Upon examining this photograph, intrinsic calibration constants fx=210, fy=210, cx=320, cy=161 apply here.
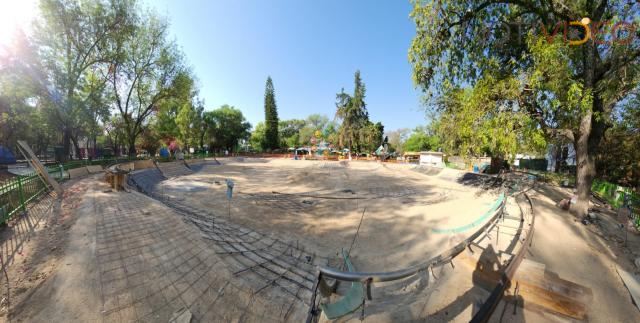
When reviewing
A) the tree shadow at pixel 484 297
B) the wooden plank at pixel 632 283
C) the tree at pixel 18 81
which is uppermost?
the tree at pixel 18 81

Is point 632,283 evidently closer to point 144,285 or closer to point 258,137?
point 144,285

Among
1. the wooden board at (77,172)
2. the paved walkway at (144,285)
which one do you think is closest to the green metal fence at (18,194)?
the paved walkway at (144,285)

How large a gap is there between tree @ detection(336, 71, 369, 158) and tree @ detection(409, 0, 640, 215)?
121 ft

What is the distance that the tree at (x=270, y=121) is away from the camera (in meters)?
55.6

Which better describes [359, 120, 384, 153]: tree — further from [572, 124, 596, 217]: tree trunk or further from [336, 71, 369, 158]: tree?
[572, 124, 596, 217]: tree trunk

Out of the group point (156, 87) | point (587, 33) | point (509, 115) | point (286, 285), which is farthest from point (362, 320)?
point (156, 87)

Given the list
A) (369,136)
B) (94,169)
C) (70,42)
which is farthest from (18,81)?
(369,136)

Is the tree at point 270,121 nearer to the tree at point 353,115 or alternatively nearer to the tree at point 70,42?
the tree at point 353,115

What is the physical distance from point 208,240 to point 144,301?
2.28 meters

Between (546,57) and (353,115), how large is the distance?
40.8m

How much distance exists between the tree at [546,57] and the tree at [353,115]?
1451 inches

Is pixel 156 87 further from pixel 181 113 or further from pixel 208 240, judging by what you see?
pixel 208 240

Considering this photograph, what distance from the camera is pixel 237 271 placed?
4352 mm

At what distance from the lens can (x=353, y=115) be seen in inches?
1837
